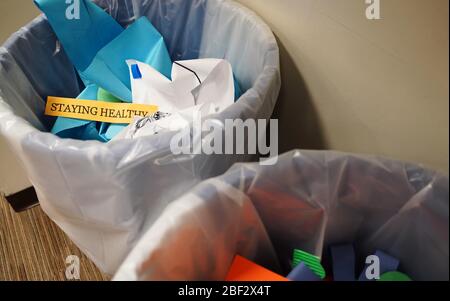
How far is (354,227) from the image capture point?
510mm

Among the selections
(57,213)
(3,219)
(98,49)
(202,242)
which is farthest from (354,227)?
(3,219)

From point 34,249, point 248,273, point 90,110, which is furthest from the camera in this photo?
point 34,249

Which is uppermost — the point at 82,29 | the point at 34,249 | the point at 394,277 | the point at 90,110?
the point at 82,29

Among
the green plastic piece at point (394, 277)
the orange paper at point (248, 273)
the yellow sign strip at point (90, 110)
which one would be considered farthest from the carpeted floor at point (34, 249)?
the green plastic piece at point (394, 277)

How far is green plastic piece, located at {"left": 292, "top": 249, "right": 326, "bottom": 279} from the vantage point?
0.48 meters

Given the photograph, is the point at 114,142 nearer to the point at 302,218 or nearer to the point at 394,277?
the point at 302,218

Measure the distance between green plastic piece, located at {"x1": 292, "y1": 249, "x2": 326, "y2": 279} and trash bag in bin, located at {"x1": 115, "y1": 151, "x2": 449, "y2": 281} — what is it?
0.06ft

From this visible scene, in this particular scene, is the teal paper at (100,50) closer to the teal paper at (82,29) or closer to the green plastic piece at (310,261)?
the teal paper at (82,29)

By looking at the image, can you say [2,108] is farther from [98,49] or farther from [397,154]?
[397,154]

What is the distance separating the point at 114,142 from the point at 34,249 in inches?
21.1

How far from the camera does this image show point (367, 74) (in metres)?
0.53

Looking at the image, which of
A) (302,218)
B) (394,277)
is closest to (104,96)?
(302,218)

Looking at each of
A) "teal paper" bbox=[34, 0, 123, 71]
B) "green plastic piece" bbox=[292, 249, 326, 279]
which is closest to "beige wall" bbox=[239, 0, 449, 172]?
"green plastic piece" bbox=[292, 249, 326, 279]

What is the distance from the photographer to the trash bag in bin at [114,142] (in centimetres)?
51
